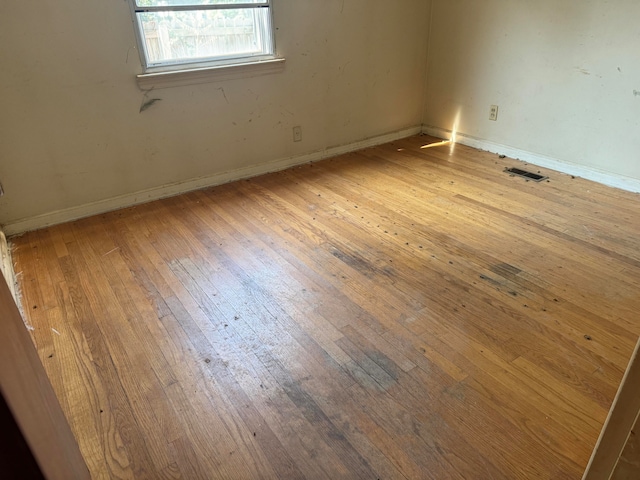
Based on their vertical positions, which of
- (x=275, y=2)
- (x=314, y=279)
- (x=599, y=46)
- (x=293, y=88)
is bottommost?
(x=314, y=279)

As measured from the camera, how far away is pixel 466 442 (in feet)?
4.09

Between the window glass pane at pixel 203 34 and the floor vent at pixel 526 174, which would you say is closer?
the window glass pane at pixel 203 34

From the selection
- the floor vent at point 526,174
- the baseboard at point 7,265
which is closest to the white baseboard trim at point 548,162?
the floor vent at point 526,174

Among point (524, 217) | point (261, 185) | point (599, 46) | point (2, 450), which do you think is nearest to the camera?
point (2, 450)

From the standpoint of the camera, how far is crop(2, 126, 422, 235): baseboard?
2.54m

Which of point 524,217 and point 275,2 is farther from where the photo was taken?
point 275,2

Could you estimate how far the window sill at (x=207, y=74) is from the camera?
8.45 ft

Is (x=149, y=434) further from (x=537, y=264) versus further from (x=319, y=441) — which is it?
(x=537, y=264)

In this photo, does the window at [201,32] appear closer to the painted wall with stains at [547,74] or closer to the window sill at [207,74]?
the window sill at [207,74]

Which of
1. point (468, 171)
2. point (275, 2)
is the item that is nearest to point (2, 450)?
point (275, 2)

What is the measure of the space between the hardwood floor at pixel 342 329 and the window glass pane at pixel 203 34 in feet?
3.01

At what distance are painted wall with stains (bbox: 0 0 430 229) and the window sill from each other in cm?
4

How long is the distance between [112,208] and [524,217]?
251cm

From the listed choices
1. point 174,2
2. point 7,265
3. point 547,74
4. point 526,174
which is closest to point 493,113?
point 547,74
